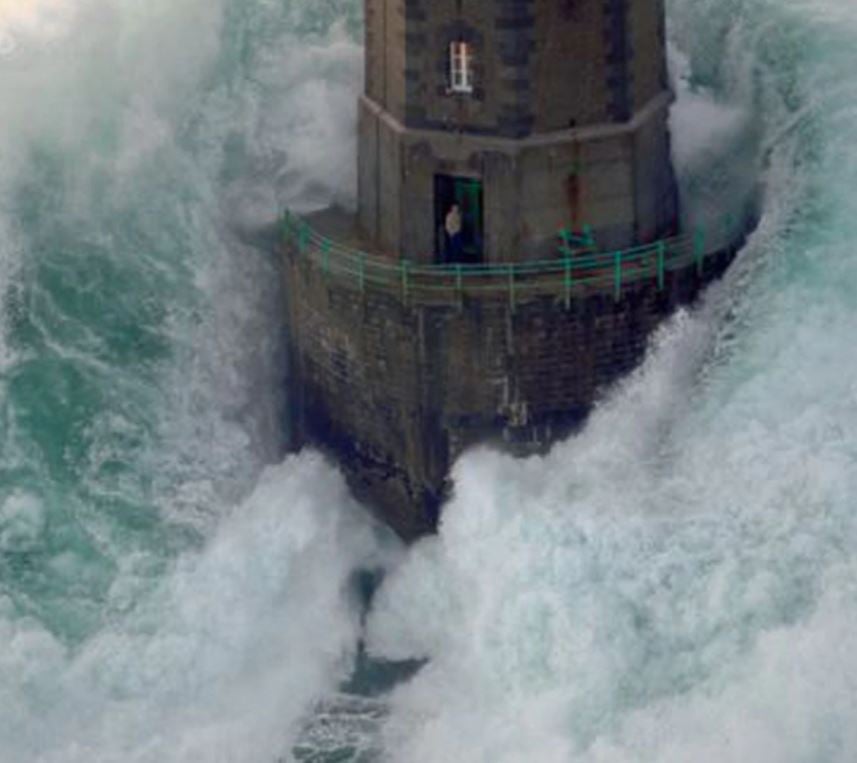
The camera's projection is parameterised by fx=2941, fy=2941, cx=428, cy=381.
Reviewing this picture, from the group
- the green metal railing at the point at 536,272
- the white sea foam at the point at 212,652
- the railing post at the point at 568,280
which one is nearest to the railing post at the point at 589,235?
the green metal railing at the point at 536,272

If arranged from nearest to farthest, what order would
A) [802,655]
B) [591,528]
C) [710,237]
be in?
[802,655] < [591,528] < [710,237]

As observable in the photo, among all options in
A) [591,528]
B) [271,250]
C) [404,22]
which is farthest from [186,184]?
[591,528]

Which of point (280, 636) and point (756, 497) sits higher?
point (756, 497)

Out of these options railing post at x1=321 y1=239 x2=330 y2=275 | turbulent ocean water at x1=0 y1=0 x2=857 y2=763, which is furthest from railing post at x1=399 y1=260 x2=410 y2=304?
turbulent ocean water at x1=0 y1=0 x2=857 y2=763

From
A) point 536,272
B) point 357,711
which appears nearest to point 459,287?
point 536,272

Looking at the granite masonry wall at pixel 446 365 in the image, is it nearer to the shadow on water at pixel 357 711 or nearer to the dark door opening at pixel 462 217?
the dark door opening at pixel 462 217

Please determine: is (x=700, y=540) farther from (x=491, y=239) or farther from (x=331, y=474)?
(x=331, y=474)

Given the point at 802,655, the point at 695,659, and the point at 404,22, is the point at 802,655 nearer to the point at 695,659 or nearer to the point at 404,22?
the point at 695,659
